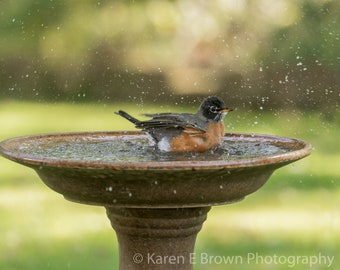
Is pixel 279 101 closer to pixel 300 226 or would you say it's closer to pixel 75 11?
pixel 75 11

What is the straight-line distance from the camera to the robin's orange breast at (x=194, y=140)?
139 inches

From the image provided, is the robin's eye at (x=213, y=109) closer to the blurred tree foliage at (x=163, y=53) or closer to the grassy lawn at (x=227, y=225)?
the grassy lawn at (x=227, y=225)

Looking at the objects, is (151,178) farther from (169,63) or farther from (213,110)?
(169,63)

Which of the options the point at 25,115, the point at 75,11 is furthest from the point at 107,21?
the point at 25,115

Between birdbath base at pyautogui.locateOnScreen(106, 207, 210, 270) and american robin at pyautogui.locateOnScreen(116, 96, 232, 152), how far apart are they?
0.27m

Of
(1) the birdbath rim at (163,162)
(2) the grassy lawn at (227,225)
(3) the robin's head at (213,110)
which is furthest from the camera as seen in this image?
(2) the grassy lawn at (227,225)

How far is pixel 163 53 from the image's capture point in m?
11.3

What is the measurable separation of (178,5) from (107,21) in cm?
95

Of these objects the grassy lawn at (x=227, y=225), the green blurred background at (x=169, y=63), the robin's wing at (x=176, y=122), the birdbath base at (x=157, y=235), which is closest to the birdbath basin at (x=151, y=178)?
the birdbath base at (x=157, y=235)

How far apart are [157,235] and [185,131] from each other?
0.43 m

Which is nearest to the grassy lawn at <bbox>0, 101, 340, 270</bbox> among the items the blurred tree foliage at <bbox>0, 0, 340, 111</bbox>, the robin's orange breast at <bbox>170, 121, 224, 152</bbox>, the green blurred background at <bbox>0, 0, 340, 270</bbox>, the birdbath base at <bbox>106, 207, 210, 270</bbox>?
the green blurred background at <bbox>0, 0, 340, 270</bbox>

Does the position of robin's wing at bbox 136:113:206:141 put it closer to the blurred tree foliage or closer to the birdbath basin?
the birdbath basin

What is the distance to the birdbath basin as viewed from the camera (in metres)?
3.05

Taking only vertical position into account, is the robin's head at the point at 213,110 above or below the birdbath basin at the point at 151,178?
above
